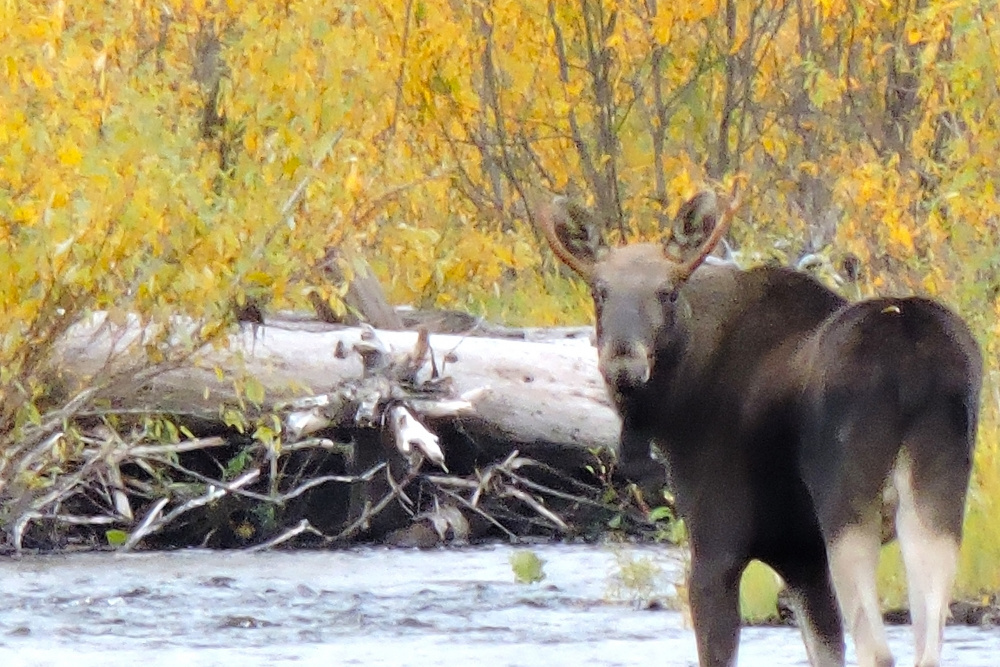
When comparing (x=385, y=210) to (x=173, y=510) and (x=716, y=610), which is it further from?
(x=716, y=610)

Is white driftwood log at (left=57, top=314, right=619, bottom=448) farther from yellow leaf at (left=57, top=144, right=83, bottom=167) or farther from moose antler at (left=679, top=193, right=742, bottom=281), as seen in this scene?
moose antler at (left=679, top=193, right=742, bottom=281)

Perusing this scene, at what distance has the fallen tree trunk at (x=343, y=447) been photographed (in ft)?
30.4

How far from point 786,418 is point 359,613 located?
3151mm

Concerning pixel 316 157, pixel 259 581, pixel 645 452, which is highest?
pixel 316 157

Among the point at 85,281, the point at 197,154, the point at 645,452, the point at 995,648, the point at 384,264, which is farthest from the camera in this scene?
the point at 384,264

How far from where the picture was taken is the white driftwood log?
9.21 metres

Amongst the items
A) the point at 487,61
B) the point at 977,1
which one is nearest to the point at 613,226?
the point at 487,61

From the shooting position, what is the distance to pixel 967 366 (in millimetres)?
4852

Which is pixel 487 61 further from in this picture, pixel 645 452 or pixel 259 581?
pixel 645 452

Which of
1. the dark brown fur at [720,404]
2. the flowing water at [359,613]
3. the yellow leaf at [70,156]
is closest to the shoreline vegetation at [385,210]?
the yellow leaf at [70,156]

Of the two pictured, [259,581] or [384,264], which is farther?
[384,264]

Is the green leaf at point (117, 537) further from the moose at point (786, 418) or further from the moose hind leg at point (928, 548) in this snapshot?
the moose hind leg at point (928, 548)

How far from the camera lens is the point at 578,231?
18.2ft

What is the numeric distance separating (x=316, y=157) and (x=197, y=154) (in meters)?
1.23
